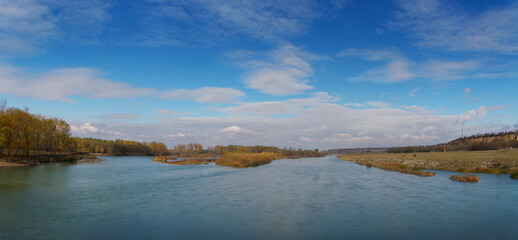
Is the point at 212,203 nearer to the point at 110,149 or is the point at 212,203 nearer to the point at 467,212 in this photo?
the point at 467,212

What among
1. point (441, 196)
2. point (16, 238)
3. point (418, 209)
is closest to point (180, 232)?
point (16, 238)

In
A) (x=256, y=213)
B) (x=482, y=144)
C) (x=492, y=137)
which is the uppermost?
(x=492, y=137)

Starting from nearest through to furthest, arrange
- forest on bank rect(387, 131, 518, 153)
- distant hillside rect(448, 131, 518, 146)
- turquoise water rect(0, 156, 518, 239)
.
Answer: turquoise water rect(0, 156, 518, 239) < forest on bank rect(387, 131, 518, 153) < distant hillside rect(448, 131, 518, 146)

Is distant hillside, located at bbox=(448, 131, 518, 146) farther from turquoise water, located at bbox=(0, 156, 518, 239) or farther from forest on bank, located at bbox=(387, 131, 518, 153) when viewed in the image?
turquoise water, located at bbox=(0, 156, 518, 239)

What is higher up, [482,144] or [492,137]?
[492,137]

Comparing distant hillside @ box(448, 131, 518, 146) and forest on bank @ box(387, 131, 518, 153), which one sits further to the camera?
distant hillside @ box(448, 131, 518, 146)

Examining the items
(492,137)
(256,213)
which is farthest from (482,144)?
(256,213)

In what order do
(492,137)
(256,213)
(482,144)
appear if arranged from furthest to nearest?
(492,137), (482,144), (256,213)

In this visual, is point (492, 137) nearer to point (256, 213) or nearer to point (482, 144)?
point (482, 144)

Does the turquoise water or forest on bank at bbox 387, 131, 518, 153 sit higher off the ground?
forest on bank at bbox 387, 131, 518, 153

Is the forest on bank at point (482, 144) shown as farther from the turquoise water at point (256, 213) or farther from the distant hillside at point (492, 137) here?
the turquoise water at point (256, 213)

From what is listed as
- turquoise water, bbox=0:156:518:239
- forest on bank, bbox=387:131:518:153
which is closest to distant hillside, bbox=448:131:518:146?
forest on bank, bbox=387:131:518:153

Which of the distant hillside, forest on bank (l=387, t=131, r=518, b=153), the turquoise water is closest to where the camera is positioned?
the turquoise water

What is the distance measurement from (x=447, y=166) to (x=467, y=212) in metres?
36.3
